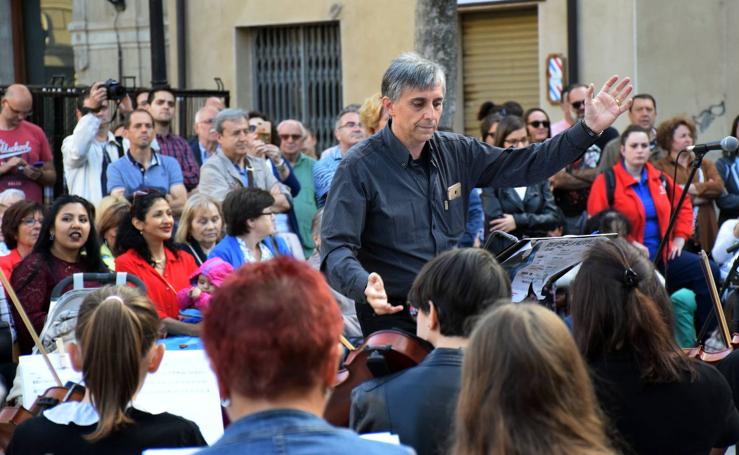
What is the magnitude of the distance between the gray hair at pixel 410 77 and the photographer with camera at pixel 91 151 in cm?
469

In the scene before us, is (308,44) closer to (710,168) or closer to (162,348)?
(710,168)

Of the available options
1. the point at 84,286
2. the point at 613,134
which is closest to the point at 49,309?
the point at 84,286

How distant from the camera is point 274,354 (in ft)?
7.22

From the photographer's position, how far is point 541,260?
4.83 meters

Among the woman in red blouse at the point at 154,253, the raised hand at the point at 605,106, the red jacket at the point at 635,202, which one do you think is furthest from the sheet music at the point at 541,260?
the red jacket at the point at 635,202

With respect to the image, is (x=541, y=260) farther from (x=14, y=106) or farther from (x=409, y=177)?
(x=14, y=106)

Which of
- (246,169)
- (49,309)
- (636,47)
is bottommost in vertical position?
(49,309)

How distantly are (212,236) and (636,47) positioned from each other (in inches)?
266

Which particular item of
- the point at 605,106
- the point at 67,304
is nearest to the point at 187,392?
the point at 67,304

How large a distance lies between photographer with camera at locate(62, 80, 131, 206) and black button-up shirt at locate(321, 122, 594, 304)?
4.60 meters

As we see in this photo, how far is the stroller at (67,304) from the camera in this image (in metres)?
6.33

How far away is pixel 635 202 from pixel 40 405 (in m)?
6.00

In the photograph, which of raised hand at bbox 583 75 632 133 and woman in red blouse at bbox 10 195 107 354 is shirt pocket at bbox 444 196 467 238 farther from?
woman in red blouse at bbox 10 195 107 354

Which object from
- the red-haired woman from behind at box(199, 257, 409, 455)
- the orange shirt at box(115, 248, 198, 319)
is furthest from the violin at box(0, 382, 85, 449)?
the orange shirt at box(115, 248, 198, 319)
